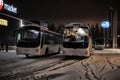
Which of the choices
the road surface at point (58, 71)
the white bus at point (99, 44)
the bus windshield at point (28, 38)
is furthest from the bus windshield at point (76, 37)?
the white bus at point (99, 44)

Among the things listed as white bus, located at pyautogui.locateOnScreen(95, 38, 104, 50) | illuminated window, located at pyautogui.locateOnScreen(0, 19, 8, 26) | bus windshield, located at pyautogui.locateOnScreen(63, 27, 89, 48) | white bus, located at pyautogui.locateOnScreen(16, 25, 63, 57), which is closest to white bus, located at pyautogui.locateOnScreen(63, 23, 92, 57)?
bus windshield, located at pyautogui.locateOnScreen(63, 27, 89, 48)

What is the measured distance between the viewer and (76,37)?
99.3ft

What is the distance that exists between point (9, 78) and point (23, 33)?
16.5 m

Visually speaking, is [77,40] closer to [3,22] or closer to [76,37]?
[76,37]

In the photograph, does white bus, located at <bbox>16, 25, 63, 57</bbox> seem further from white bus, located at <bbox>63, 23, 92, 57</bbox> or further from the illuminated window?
the illuminated window

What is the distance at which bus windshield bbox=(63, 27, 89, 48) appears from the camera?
29.9 metres

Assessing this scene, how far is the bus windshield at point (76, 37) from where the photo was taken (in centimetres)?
2988

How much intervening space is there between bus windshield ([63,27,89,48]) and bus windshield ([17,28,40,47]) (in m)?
3.04

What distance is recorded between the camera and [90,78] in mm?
14000

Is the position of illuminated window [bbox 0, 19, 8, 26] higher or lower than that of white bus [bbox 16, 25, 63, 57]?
higher

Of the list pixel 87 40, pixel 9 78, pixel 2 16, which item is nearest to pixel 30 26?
pixel 87 40

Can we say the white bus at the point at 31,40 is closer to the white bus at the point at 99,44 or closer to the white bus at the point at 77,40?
the white bus at the point at 77,40

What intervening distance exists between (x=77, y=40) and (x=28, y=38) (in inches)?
200

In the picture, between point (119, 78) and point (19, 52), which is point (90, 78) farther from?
point (19, 52)
